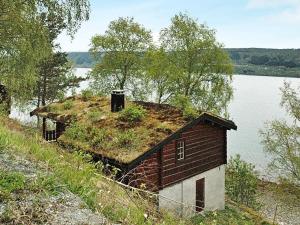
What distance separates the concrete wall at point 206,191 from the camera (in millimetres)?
18531

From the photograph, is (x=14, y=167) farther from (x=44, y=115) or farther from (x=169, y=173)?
(x=44, y=115)

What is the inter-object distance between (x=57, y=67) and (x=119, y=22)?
913 cm

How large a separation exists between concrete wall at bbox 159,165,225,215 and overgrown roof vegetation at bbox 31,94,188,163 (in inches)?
118

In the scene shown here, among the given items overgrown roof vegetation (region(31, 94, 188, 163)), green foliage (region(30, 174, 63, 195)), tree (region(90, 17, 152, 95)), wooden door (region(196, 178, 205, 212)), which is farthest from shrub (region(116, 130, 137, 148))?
tree (region(90, 17, 152, 95))

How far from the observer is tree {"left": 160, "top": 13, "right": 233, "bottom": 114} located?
36031mm

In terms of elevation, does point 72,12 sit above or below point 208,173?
above

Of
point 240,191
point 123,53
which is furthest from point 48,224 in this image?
point 123,53

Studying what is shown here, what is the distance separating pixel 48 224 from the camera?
390cm

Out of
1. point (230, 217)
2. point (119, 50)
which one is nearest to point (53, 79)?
point (119, 50)

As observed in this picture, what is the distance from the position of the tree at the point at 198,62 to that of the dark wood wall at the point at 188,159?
13884 mm

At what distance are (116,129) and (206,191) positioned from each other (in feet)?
22.6

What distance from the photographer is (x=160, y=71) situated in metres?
36.9

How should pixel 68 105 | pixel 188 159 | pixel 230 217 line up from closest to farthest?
1. pixel 188 159
2. pixel 230 217
3. pixel 68 105

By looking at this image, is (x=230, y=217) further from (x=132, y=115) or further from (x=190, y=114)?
(x=132, y=115)
